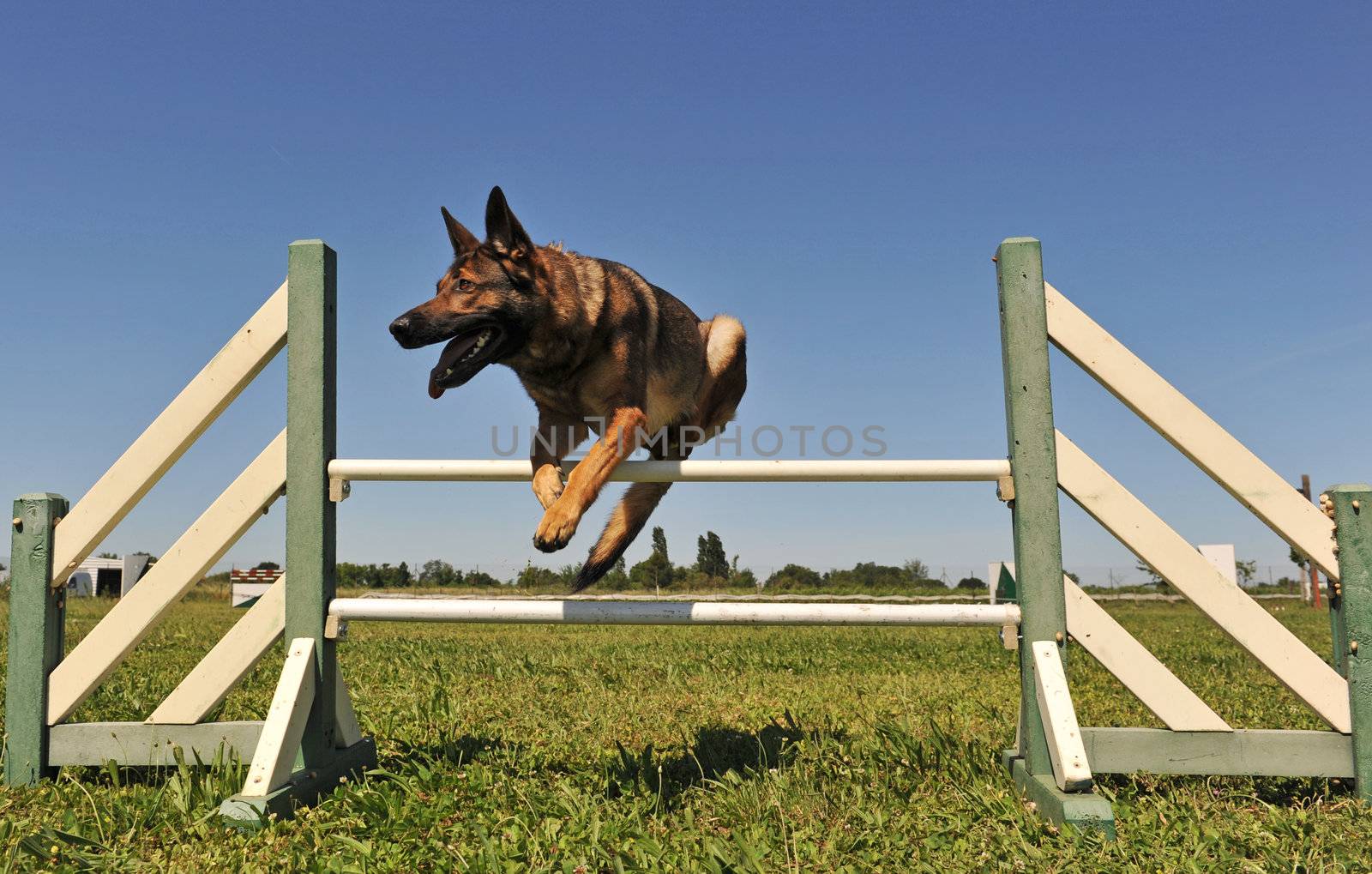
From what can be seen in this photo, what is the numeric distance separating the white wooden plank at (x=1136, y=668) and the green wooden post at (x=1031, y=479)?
63 millimetres

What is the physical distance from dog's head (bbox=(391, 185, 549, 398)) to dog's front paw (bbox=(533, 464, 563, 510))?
50 cm

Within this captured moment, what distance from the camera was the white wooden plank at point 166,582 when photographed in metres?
3.32

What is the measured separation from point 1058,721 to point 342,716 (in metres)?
2.72

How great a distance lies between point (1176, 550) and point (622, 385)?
225 cm

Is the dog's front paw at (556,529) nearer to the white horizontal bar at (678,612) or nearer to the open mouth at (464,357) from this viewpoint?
the white horizontal bar at (678,612)

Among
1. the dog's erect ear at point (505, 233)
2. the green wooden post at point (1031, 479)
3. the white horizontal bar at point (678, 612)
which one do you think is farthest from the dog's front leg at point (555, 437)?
the green wooden post at point (1031, 479)

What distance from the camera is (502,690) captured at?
18.0ft

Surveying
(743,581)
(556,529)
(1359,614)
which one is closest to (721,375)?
(556,529)

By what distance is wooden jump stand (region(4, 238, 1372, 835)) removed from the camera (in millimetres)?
3072

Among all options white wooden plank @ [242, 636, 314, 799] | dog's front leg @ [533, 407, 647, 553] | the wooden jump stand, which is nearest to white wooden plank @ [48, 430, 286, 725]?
the wooden jump stand

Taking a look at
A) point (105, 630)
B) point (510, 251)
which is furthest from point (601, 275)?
point (105, 630)

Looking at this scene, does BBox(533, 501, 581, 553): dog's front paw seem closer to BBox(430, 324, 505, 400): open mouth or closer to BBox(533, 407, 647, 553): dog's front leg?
BBox(533, 407, 647, 553): dog's front leg

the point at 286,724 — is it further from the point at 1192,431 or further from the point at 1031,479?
the point at 1192,431

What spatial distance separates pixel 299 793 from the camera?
9.74ft
